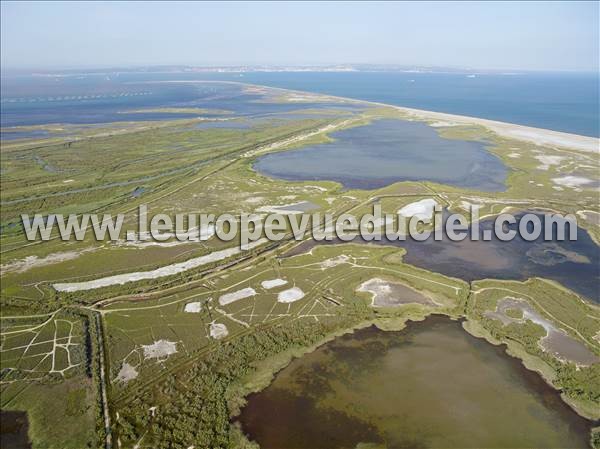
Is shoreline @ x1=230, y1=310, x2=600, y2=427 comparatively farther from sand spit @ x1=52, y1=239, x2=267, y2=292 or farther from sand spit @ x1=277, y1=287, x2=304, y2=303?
sand spit @ x1=52, y1=239, x2=267, y2=292

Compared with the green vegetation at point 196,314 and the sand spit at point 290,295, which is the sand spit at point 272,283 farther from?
the sand spit at point 290,295

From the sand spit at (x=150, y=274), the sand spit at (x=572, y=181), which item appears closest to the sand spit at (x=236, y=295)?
the sand spit at (x=150, y=274)

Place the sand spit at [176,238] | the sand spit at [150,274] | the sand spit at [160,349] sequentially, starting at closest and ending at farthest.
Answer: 1. the sand spit at [160,349]
2. the sand spit at [150,274]
3. the sand spit at [176,238]

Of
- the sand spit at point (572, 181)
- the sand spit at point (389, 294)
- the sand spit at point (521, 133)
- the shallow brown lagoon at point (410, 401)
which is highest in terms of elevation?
the sand spit at point (521, 133)

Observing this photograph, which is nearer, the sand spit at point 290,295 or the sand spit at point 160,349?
the sand spit at point 160,349

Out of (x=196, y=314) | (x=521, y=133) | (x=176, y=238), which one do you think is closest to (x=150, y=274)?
(x=176, y=238)

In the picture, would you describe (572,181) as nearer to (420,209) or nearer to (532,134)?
(420,209)

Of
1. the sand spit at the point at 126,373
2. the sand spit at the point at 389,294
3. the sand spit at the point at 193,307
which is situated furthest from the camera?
the sand spit at the point at 389,294

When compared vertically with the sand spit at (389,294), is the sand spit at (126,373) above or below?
below
